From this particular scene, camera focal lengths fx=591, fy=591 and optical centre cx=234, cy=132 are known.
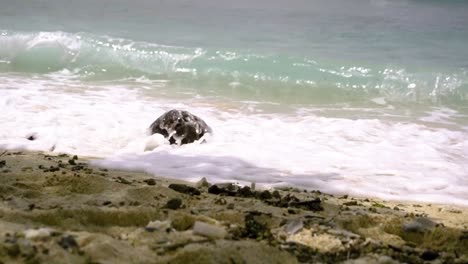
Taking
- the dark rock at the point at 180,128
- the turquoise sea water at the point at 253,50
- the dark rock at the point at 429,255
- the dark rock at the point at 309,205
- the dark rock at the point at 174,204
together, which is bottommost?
the dark rock at the point at 429,255

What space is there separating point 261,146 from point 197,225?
323cm

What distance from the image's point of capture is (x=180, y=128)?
5.75 metres

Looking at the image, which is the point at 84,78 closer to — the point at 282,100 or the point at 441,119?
the point at 282,100

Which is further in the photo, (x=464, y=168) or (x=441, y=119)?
(x=441, y=119)

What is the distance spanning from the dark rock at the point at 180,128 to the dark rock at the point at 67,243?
11.1 feet

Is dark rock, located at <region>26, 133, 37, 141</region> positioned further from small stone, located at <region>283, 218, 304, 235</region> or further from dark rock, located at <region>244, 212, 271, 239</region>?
small stone, located at <region>283, 218, 304, 235</region>

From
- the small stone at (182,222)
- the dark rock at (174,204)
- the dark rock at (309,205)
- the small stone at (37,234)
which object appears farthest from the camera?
the dark rock at (309,205)

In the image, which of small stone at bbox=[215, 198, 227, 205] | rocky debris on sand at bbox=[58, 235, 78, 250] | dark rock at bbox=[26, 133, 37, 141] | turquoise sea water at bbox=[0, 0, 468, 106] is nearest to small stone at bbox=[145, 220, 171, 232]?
rocky debris on sand at bbox=[58, 235, 78, 250]

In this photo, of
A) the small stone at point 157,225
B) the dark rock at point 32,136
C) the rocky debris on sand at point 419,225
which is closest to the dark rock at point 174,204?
the small stone at point 157,225

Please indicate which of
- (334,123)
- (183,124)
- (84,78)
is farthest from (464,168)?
(84,78)

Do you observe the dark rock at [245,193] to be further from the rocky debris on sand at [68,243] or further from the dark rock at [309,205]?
the rocky debris on sand at [68,243]

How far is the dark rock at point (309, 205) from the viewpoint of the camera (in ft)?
10.5

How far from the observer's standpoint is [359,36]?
15.7 m

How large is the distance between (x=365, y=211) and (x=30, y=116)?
14.6ft
